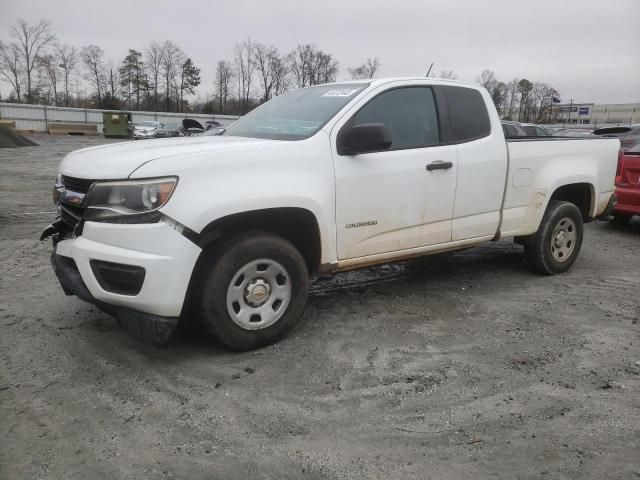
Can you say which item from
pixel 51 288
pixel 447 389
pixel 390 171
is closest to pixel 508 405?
pixel 447 389

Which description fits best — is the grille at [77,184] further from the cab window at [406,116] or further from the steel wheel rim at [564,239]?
the steel wheel rim at [564,239]

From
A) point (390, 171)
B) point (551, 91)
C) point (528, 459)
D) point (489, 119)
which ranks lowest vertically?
point (528, 459)

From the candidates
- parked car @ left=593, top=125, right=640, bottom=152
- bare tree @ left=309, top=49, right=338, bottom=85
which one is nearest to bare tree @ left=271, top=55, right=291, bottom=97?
bare tree @ left=309, top=49, right=338, bottom=85

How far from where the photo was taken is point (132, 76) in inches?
3083

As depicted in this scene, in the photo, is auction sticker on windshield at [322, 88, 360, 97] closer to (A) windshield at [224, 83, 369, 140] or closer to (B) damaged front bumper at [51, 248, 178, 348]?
(A) windshield at [224, 83, 369, 140]

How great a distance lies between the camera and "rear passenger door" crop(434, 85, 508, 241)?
470 centimetres

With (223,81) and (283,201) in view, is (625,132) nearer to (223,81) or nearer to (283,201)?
(283,201)

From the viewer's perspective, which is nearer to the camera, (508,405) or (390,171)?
(508,405)

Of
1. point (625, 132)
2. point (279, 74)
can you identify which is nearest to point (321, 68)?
point (279, 74)

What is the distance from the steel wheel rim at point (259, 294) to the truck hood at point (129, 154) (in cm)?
80

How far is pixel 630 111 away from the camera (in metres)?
85.1

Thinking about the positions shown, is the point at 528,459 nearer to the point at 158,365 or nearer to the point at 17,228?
the point at 158,365

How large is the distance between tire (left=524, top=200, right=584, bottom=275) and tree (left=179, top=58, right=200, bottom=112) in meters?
82.5

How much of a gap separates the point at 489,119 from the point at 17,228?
6.43 m
